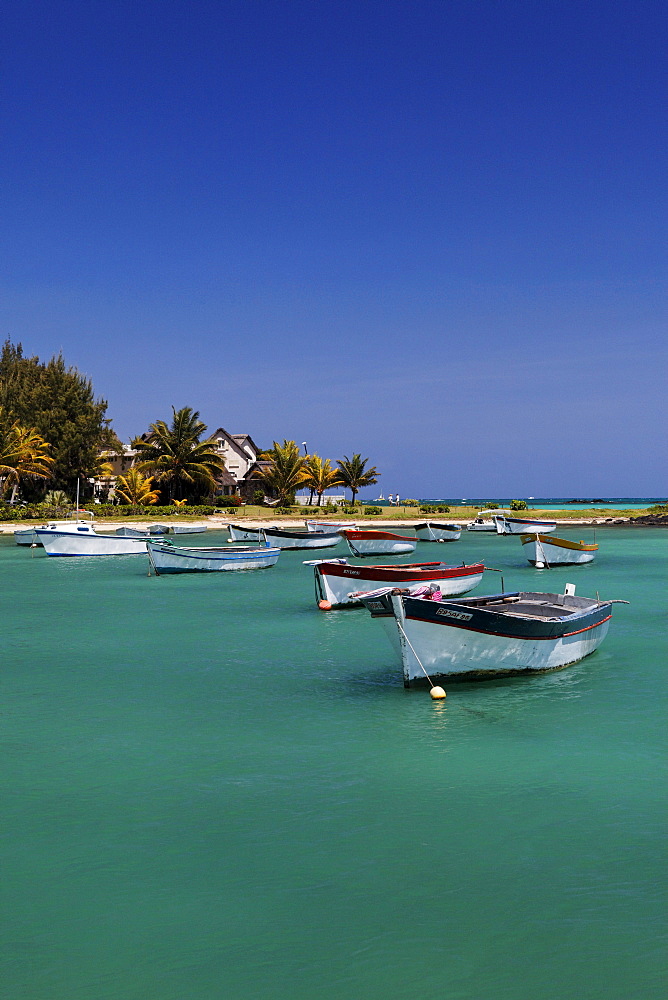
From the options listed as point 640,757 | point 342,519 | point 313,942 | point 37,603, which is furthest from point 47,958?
point 342,519

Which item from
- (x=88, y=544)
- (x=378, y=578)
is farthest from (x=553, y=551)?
(x=88, y=544)

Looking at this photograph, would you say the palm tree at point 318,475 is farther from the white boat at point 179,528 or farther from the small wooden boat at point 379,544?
the small wooden boat at point 379,544

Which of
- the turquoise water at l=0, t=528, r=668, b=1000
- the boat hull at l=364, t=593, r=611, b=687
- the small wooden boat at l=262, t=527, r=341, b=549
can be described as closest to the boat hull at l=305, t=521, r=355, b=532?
the small wooden boat at l=262, t=527, r=341, b=549

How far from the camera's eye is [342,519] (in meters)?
86.7

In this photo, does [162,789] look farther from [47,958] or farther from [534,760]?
[534,760]

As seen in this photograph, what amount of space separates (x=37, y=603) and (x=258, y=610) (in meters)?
9.64

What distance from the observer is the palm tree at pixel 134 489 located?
8719 centimetres

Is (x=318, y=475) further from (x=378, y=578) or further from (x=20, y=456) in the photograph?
(x=378, y=578)

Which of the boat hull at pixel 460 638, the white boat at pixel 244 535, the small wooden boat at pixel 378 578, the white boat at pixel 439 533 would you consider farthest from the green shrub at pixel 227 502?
the boat hull at pixel 460 638

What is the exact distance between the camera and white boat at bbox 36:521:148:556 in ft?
191

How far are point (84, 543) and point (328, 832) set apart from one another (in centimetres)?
5118

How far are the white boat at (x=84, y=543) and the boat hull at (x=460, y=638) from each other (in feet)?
144

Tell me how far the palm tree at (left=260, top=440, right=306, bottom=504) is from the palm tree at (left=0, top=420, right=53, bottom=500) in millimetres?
26046

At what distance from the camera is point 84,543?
5866cm
